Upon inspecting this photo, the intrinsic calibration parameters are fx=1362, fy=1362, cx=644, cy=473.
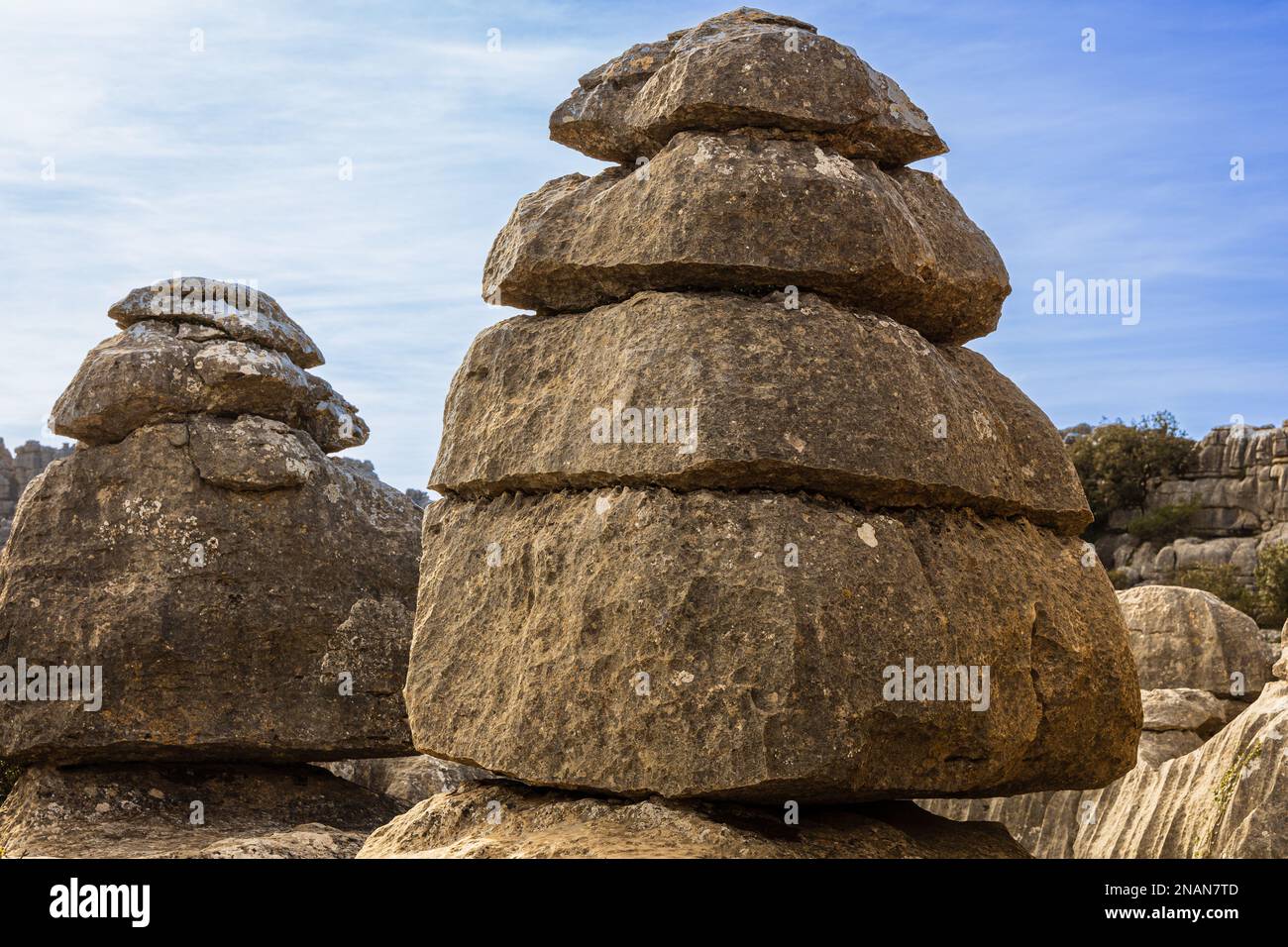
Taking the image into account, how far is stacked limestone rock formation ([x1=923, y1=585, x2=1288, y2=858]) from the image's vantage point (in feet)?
22.4

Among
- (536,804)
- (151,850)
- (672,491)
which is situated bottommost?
(151,850)

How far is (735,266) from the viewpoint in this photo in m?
5.73

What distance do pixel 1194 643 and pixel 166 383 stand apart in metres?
8.42

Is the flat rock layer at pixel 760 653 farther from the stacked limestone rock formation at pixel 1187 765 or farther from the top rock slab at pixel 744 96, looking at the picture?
the top rock slab at pixel 744 96

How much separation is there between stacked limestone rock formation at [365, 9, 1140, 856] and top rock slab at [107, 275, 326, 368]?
12.1 ft

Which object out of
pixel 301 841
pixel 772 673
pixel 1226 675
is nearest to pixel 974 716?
pixel 772 673

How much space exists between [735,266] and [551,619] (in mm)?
1662

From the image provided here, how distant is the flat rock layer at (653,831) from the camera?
16.3 feet

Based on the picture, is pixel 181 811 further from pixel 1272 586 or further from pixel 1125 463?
pixel 1125 463

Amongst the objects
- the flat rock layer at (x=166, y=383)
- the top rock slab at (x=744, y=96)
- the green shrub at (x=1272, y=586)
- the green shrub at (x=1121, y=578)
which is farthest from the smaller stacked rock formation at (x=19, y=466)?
the top rock slab at (x=744, y=96)

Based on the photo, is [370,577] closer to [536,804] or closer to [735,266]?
[536,804]

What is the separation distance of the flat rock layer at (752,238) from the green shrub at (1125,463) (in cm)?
4200

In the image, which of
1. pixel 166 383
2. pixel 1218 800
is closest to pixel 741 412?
pixel 1218 800

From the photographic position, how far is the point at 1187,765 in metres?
7.91
